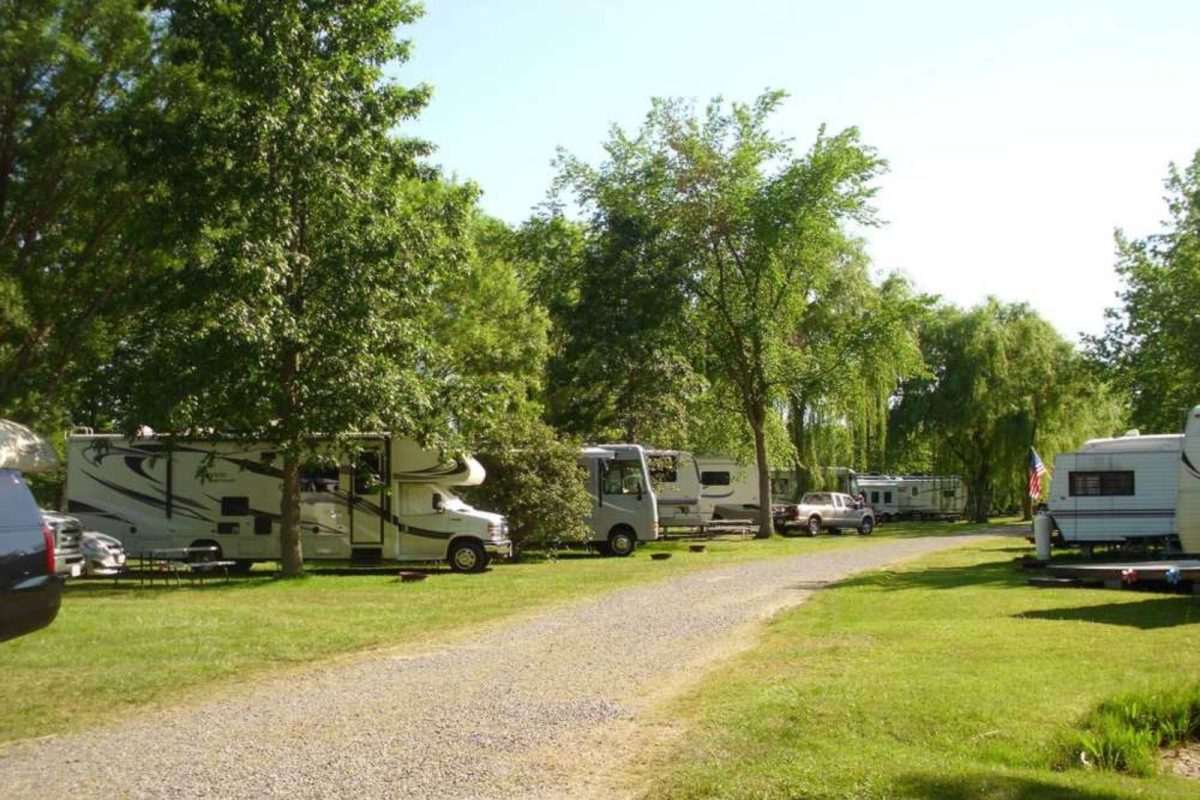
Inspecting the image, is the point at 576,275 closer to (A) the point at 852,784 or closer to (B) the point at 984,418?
(B) the point at 984,418

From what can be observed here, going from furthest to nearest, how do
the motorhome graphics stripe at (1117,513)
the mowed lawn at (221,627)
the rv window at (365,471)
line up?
the motorhome graphics stripe at (1117,513) < the rv window at (365,471) < the mowed lawn at (221,627)

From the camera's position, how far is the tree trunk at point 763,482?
38469mm

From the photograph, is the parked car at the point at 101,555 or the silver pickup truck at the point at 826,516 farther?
the silver pickup truck at the point at 826,516

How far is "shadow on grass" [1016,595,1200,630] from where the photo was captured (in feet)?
42.7

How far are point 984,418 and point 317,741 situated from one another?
→ 4435 cm

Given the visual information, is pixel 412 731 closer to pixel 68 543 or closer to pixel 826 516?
pixel 68 543

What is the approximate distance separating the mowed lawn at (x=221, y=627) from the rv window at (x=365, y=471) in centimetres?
204

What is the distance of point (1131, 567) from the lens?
15898 millimetres

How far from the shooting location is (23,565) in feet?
29.3

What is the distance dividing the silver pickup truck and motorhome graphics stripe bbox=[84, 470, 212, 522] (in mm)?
23548

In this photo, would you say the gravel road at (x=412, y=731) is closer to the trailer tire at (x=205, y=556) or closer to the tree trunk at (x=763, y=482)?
the trailer tire at (x=205, y=556)

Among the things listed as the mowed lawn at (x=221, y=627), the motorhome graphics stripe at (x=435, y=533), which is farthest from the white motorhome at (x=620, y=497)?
the motorhome graphics stripe at (x=435, y=533)

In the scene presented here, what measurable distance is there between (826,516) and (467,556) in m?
22.2

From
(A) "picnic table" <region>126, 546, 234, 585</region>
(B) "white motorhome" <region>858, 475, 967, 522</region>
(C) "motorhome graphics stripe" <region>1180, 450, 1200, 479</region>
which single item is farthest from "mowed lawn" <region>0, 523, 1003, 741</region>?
(B) "white motorhome" <region>858, 475, 967, 522</region>
